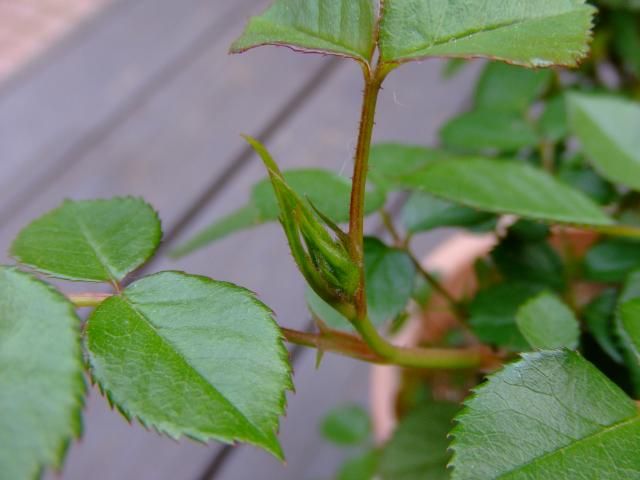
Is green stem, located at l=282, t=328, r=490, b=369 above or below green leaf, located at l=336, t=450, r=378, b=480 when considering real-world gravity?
above

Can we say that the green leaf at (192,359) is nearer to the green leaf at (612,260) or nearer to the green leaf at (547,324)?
the green leaf at (547,324)

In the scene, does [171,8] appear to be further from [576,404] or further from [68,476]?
[576,404]

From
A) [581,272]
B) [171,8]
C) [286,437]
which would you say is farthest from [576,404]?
[171,8]

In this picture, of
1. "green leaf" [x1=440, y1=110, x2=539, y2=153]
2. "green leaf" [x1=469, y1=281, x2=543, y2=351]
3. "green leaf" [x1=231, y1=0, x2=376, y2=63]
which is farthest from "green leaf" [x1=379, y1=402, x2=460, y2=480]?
"green leaf" [x1=231, y1=0, x2=376, y2=63]

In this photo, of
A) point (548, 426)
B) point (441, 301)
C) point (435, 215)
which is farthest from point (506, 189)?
point (441, 301)

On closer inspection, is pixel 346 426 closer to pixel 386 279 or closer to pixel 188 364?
pixel 386 279

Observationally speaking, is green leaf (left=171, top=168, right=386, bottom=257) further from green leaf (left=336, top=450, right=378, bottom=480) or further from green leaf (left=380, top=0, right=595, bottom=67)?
green leaf (left=336, top=450, right=378, bottom=480)
